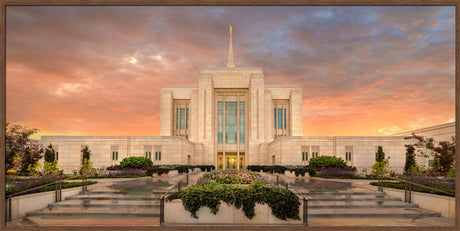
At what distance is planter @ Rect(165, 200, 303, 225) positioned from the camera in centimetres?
927

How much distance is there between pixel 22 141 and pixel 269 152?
35.1 meters

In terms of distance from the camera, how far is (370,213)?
1088 cm

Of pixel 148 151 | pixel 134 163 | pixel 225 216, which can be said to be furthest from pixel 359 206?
pixel 148 151

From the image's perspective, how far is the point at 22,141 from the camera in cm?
1109

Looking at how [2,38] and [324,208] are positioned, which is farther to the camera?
[324,208]

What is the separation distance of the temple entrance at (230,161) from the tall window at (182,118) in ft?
24.0

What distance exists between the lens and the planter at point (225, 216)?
9.27 metres

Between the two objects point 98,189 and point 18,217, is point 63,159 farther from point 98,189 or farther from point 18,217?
point 18,217

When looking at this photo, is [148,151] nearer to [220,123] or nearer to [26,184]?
[220,123]

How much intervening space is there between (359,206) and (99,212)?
9186mm

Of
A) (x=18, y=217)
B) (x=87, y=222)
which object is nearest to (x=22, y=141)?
(x=18, y=217)

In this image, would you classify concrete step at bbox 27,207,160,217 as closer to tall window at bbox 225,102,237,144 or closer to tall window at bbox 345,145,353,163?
tall window at bbox 345,145,353,163

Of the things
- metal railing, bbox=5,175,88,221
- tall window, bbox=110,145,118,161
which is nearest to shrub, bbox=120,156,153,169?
tall window, bbox=110,145,118,161

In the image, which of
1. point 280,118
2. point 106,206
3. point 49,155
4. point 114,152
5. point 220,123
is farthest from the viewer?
point 280,118
